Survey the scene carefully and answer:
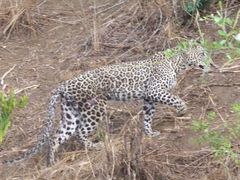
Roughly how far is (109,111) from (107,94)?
52 cm

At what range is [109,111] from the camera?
9258mm

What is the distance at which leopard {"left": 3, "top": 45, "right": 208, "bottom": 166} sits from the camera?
859 centimetres

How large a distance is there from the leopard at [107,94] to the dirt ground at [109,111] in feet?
0.49

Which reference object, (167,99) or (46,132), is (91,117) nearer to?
(46,132)

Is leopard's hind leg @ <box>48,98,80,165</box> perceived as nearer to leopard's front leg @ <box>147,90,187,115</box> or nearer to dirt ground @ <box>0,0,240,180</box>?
dirt ground @ <box>0,0,240,180</box>

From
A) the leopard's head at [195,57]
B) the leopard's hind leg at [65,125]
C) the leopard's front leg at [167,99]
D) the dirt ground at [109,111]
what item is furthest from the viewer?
the leopard's head at [195,57]

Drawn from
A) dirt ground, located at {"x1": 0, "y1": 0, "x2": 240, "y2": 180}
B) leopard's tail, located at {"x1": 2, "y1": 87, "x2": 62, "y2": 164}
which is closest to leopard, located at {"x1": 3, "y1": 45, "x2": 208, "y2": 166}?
leopard's tail, located at {"x1": 2, "y1": 87, "x2": 62, "y2": 164}

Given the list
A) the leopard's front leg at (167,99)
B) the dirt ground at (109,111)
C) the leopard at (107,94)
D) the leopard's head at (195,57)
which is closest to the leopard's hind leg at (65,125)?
the leopard at (107,94)

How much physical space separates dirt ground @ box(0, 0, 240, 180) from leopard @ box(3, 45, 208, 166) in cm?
15

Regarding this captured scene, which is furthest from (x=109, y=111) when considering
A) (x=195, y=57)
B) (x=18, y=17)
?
(x=18, y=17)

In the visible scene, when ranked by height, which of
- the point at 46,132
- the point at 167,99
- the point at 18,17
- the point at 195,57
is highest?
the point at 18,17

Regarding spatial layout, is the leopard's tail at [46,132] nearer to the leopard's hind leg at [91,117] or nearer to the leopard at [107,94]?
the leopard at [107,94]

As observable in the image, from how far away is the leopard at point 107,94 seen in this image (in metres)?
8.59

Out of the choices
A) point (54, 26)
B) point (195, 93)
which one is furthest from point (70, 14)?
point (195, 93)
